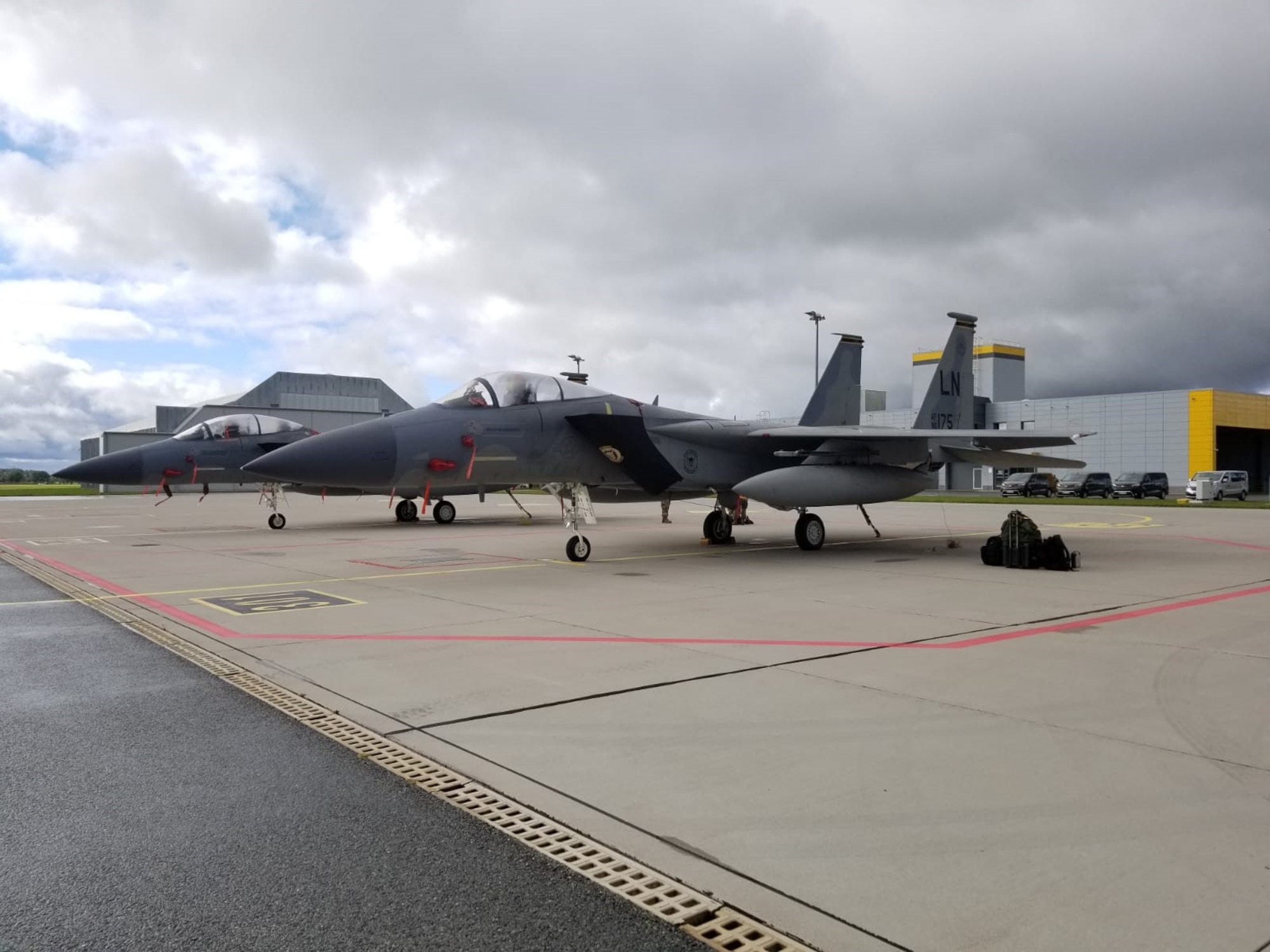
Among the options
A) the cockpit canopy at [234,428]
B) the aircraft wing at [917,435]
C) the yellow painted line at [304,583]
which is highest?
the cockpit canopy at [234,428]

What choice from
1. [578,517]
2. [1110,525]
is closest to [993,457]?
[578,517]

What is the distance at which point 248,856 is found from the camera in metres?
2.99

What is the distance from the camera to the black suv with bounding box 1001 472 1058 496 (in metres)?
40.6

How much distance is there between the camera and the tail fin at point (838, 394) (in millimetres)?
16625

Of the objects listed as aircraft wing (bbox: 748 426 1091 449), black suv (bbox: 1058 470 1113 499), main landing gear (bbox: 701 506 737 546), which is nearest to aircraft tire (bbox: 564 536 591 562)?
aircraft wing (bbox: 748 426 1091 449)

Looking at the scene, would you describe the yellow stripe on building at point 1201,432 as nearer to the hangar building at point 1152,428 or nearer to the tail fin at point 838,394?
the hangar building at point 1152,428

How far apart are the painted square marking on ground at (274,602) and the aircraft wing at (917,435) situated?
23.3 ft

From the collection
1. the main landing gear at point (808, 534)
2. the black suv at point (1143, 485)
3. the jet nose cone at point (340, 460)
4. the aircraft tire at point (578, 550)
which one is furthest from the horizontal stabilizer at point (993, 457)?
the black suv at point (1143, 485)

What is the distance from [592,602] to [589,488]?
16.5ft

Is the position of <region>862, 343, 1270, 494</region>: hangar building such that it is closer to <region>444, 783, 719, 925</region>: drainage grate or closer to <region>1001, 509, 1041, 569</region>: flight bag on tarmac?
<region>1001, 509, 1041, 569</region>: flight bag on tarmac

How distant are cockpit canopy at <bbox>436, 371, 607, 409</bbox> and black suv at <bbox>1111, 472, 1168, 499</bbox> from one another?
37.0 meters

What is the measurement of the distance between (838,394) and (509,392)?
7524 millimetres

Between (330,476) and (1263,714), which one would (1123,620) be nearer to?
(1263,714)

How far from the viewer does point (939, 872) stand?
9.28 feet
